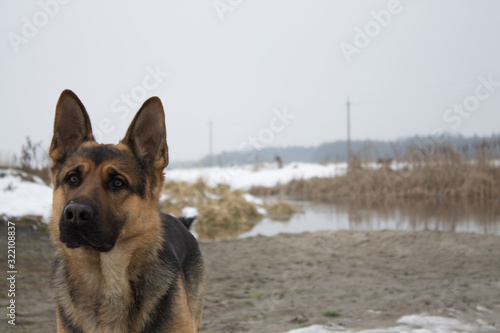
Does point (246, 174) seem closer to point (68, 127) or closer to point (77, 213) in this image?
point (68, 127)

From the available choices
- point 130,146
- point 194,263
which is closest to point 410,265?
point 194,263

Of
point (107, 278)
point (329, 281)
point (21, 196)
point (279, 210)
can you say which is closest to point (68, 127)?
point (107, 278)

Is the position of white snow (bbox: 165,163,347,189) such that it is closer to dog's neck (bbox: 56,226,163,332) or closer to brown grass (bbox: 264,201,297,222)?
brown grass (bbox: 264,201,297,222)

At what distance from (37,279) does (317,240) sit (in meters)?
6.85

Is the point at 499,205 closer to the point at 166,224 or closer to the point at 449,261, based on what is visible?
the point at 449,261

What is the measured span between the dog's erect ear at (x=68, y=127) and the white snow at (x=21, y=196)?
6084 millimetres

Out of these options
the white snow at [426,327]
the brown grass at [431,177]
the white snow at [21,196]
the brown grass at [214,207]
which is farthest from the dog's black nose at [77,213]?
the brown grass at [431,177]

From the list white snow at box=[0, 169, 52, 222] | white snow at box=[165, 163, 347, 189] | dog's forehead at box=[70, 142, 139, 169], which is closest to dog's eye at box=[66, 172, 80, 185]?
dog's forehead at box=[70, 142, 139, 169]

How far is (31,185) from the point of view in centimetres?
1000

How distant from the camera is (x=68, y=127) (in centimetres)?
354

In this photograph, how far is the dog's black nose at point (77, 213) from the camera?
2.74 metres

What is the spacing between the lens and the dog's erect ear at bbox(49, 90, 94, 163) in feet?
11.2

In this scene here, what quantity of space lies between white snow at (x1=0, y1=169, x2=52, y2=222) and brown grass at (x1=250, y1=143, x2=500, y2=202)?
17.2m

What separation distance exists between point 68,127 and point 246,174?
35905 millimetres
